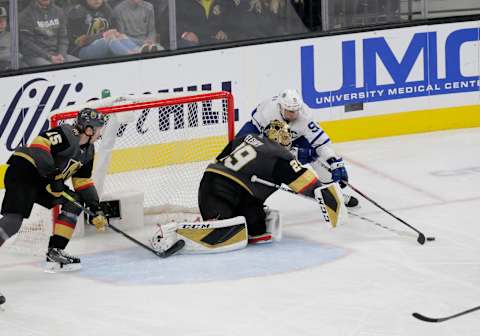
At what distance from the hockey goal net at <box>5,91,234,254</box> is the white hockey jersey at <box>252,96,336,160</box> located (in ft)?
0.98

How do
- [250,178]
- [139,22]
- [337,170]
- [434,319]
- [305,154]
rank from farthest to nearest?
[139,22] < [305,154] < [337,170] < [250,178] < [434,319]

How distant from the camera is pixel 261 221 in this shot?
21.7 feet

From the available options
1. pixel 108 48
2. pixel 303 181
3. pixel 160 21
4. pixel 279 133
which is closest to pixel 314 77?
pixel 160 21

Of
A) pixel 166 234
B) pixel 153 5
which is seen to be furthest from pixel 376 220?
pixel 153 5

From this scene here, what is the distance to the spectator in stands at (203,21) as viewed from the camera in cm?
859

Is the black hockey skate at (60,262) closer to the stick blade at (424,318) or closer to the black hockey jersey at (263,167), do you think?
the black hockey jersey at (263,167)

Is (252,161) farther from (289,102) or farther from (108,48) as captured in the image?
(108,48)

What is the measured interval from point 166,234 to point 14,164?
917mm

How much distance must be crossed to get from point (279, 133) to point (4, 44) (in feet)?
7.66

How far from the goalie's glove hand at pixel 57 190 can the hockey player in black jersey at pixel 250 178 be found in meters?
0.81

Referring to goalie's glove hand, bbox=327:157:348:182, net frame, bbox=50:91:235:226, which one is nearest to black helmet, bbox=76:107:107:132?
net frame, bbox=50:91:235:226

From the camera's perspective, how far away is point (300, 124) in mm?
7105

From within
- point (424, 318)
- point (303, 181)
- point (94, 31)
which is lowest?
point (424, 318)

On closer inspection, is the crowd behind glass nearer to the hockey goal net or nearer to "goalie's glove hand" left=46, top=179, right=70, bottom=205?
the hockey goal net
